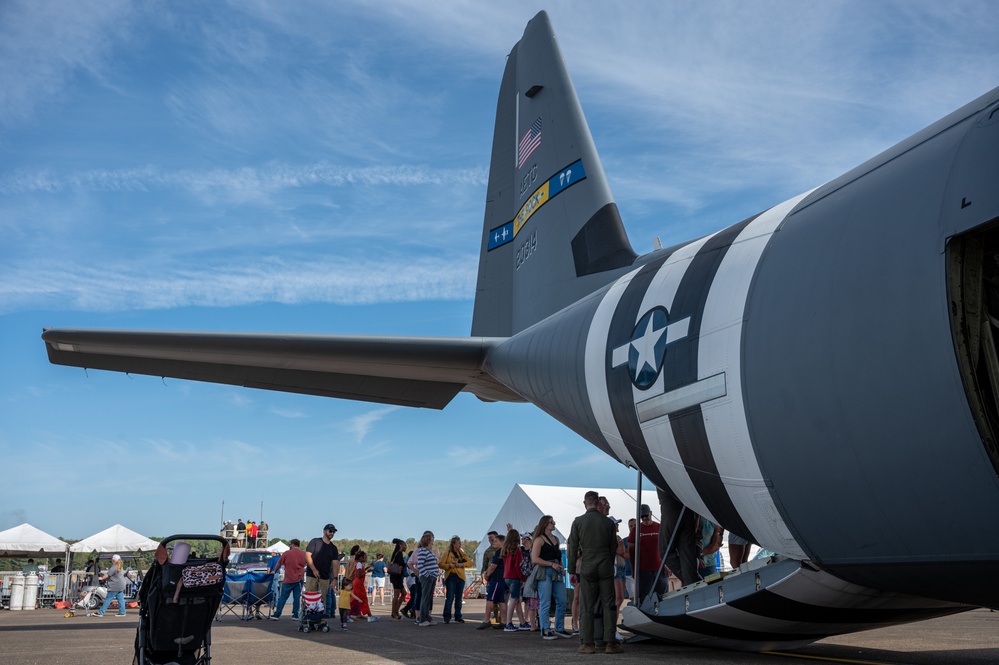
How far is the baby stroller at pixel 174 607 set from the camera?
20.1 ft

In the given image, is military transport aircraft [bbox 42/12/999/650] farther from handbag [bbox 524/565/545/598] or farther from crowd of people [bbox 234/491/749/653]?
handbag [bbox 524/565/545/598]

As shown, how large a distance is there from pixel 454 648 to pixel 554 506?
46.9 ft

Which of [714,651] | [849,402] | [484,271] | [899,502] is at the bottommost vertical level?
[714,651]

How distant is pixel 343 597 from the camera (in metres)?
12.8

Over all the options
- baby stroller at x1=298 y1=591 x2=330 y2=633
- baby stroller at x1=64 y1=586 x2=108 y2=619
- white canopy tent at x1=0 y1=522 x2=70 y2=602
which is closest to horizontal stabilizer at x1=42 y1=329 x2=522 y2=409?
baby stroller at x1=298 y1=591 x2=330 y2=633

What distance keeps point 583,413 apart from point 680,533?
158 cm

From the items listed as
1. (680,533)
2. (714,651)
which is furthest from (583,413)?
(714,651)

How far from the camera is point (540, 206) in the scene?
12.6 metres

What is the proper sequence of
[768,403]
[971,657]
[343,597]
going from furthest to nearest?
[343,597], [971,657], [768,403]

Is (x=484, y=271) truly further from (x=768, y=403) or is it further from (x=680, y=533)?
(x=768, y=403)

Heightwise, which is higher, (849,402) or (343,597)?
(849,402)

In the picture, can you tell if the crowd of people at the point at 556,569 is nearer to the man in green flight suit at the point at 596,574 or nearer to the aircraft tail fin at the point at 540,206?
the man in green flight suit at the point at 596,574

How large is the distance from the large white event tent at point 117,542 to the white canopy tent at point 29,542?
0.81m

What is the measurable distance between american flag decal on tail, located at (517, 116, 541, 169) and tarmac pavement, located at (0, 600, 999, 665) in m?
6.89
